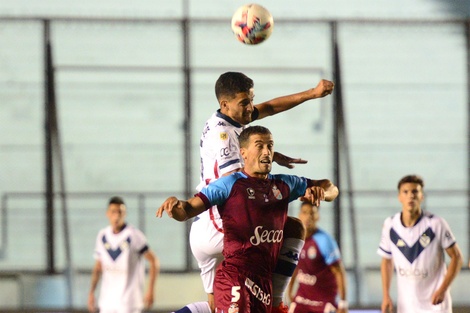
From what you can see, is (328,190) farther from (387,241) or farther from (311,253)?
(311,253)

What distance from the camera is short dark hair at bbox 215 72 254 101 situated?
19.5 ft

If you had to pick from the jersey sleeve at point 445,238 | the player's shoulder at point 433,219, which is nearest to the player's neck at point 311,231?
the player's shoulder at point 433,219

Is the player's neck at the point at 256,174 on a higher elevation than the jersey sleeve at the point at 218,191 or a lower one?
higher

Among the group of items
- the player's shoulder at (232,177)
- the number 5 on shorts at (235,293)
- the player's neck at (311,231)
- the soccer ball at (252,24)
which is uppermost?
the soccer ball at (252,24)

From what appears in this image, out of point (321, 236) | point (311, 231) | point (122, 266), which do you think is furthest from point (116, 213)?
point (321, 236)

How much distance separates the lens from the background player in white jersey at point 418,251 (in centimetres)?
807

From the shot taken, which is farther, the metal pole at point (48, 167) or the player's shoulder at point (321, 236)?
the metal pole at point (48, 167)

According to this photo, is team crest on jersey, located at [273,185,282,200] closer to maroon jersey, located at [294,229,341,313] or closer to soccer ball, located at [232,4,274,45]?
soccer ball, located at [232,4,274,45]

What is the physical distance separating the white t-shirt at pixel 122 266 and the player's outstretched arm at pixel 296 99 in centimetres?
406

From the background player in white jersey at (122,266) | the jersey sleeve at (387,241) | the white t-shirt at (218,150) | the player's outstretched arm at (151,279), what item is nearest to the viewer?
the white t-shirt at (218,150)

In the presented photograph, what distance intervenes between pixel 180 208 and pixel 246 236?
49 cm

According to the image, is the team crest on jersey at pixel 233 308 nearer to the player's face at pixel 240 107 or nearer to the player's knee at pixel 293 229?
the player's knee at pixel 293 229

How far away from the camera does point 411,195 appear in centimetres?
805

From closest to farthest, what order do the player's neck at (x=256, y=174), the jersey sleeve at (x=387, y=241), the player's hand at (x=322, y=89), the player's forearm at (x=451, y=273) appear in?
the player's neck at (x=256, y=174) → the player's hand at (x=322, y=89) → the player's forearm at (x=451, y=273) → the jersey sleeve at (x=387, y=241)
